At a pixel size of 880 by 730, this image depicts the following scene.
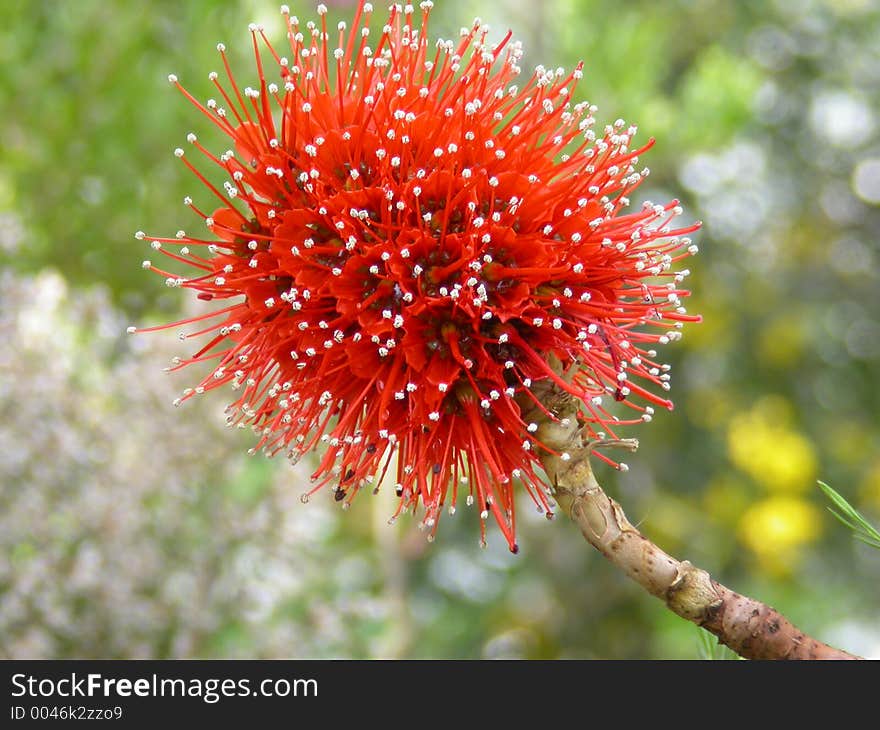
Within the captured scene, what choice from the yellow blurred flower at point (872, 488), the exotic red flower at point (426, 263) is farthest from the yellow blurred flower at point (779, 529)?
the exotic red flower at point (426, 263)

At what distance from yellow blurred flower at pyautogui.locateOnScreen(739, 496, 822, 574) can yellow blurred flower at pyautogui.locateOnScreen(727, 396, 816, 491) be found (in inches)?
2.6

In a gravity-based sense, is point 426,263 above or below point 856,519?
above

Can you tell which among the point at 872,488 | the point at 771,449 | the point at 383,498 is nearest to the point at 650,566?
the point at 383,498

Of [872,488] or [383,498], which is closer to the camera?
[383,498]

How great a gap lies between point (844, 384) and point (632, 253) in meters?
2.40

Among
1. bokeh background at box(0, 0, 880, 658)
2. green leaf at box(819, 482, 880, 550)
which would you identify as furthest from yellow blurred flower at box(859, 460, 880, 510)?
green leaf at box(819, 482, 880, 550)

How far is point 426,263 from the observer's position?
1.15m

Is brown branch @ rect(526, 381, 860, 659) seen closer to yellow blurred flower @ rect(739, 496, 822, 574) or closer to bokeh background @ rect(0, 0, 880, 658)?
bokeh background @ rect(0, 0, 880, 658)

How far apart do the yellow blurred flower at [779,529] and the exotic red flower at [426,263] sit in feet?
6.30

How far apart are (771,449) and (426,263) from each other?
2.19m

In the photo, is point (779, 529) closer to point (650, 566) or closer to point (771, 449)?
point (771, 449)

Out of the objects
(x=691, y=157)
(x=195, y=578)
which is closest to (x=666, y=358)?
(x=691, y=157)

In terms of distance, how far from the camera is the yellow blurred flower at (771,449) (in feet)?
9.92

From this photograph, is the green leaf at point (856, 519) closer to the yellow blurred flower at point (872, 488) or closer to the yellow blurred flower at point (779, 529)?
the yellow blurred flower at point (779, 529)
